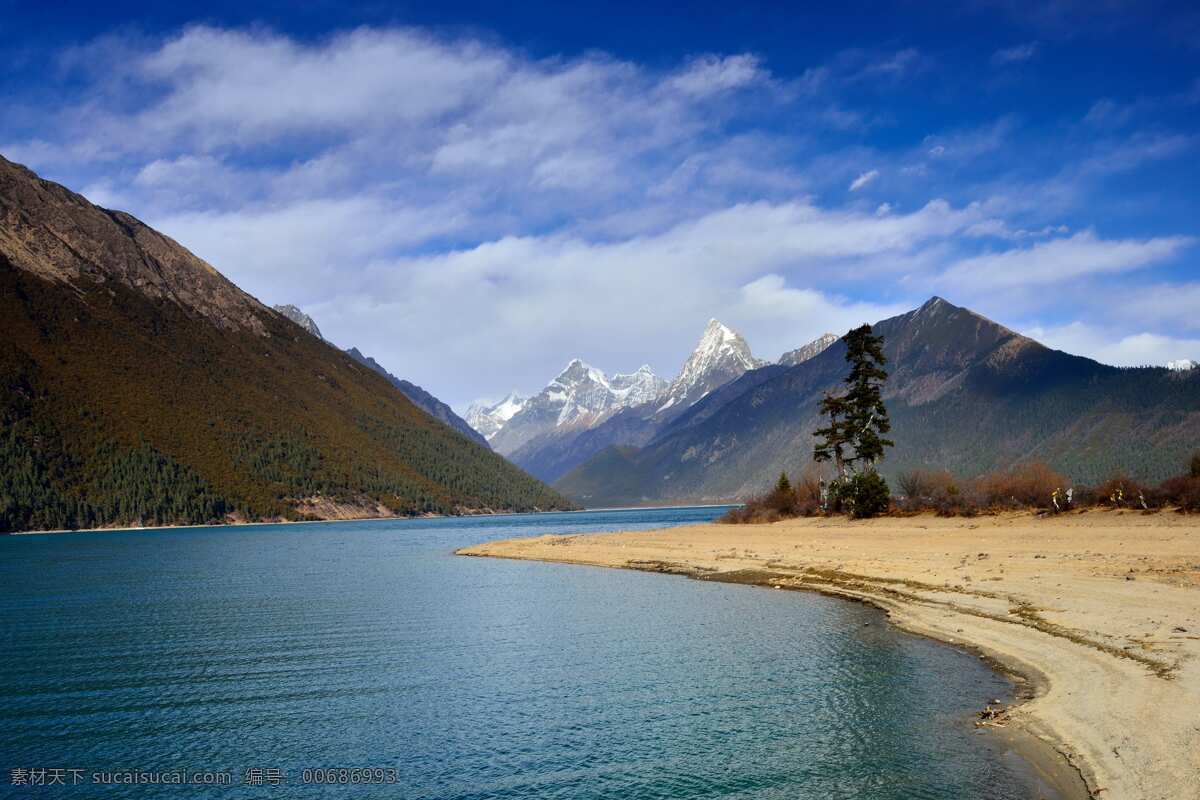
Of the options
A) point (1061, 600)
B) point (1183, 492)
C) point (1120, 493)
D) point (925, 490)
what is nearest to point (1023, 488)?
point (1120, 493)

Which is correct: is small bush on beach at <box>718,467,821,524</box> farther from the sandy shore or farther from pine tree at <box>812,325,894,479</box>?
the sandy shore

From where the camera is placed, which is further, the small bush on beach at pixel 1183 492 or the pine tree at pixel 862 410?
the pine tree at pixel 862 410

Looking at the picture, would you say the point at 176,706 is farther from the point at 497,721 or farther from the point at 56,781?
the point at 497,721

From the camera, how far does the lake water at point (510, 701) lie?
743 inches

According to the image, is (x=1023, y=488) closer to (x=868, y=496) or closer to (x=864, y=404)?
(x=868, y=496)

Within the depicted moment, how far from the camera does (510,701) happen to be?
25.9m

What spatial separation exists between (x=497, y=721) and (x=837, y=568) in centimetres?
3549

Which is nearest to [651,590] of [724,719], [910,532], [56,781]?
[910,532]

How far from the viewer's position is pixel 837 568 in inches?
2106

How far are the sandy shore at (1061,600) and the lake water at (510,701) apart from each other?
164 centimetres

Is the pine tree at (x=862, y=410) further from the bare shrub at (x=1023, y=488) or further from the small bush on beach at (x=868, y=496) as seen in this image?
the bare shrub at (x=1023, y=488)

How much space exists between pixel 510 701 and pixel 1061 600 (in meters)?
23.3

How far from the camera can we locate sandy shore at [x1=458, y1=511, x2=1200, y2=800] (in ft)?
57.4

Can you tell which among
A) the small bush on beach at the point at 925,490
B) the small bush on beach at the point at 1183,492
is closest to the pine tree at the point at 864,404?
the small bush on beach at the point at 925,490
